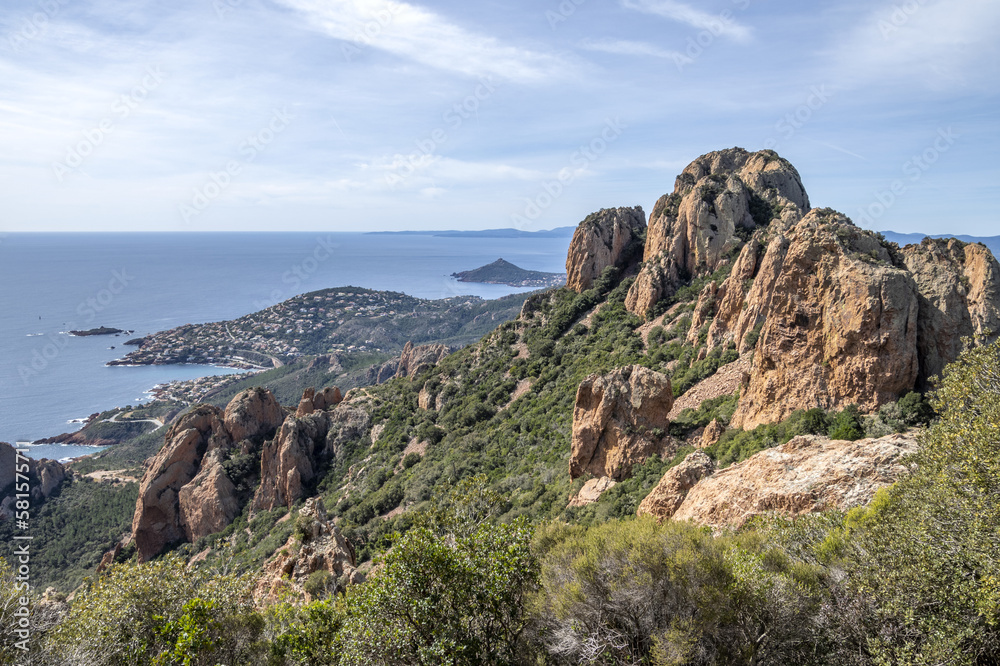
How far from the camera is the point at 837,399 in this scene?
1708 cm

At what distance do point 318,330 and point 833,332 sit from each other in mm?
139125

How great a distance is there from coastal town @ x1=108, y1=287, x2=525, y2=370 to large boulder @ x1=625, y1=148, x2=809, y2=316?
94.4 meters

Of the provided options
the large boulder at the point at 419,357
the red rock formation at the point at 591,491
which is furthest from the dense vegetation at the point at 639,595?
the large boulder at the point at 419,357

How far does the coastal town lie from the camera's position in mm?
132125

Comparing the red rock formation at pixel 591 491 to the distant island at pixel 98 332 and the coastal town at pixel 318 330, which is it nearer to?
the coastal town at pixel 318 330

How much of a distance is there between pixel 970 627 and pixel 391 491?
32370 mm

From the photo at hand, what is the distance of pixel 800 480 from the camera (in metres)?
13.1

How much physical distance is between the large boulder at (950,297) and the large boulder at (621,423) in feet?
29.5

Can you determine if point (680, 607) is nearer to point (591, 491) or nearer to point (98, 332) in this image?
point (591, 491)

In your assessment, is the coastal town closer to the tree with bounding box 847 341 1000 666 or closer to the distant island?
the distant island

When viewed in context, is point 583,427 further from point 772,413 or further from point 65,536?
point 65,536

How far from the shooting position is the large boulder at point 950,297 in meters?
16.3

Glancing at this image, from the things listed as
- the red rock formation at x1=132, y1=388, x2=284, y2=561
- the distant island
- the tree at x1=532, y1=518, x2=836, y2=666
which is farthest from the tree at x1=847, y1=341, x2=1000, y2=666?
the distant island

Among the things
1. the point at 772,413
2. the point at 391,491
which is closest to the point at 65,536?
the point at 391,491
